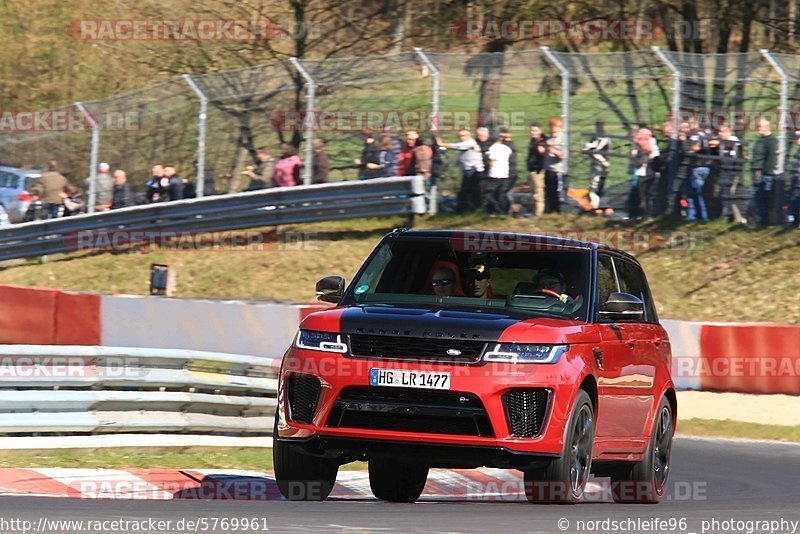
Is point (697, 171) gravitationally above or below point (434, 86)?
below

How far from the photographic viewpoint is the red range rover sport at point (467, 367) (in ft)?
26.1

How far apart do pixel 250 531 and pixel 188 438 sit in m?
5.28

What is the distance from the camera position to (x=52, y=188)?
85.3 feet

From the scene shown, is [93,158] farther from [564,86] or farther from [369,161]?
[564,86]

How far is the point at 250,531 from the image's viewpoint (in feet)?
21.1

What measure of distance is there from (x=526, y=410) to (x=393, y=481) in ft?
6.37

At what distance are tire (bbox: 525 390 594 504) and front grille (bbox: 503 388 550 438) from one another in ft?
0.64

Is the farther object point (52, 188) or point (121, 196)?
point (52, 188)

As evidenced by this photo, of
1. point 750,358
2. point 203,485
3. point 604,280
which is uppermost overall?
point 604,280

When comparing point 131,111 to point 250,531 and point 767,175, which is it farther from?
point 250,531

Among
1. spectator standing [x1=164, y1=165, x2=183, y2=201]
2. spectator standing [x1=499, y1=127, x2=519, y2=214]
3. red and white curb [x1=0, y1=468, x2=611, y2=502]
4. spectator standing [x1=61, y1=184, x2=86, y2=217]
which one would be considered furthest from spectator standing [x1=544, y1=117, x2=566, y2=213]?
red and white curb [x1=0, y1=468, x2=611, y2=502]

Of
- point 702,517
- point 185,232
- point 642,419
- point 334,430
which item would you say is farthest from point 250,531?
point 185,232

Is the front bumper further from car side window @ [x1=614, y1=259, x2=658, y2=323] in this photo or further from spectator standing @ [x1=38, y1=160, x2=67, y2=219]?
spectator standing @ [x1=38, y1=160, x2=67, y2=219]

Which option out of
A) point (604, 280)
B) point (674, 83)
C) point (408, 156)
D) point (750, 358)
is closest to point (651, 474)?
point (604, 280)
